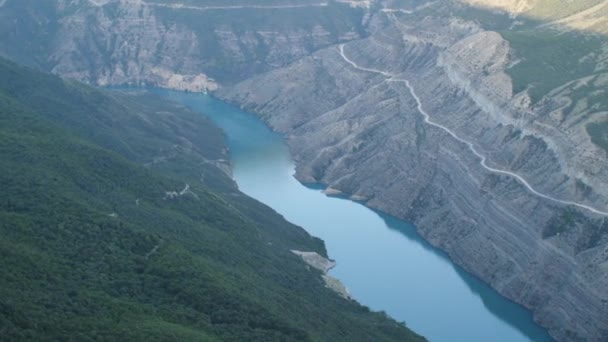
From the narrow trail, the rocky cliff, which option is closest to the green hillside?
the rocky cliff

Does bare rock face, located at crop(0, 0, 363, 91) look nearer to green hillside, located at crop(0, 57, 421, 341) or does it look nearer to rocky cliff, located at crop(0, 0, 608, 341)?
rocky cliff, located at crop(0, 0, 608, 341)

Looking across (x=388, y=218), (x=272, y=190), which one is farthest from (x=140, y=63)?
(x=388, y=218)

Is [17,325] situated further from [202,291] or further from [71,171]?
[71,171]

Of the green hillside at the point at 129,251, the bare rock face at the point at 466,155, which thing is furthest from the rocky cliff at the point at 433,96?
the green hillside at the point at 129,251

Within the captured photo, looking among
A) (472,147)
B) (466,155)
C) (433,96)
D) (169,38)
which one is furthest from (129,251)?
(169,38)

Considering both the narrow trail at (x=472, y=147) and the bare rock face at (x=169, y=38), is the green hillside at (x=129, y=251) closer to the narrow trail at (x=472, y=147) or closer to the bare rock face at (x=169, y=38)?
the narrow trail at (x=472, y=147)

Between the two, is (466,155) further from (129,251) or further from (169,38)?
(169,38)
